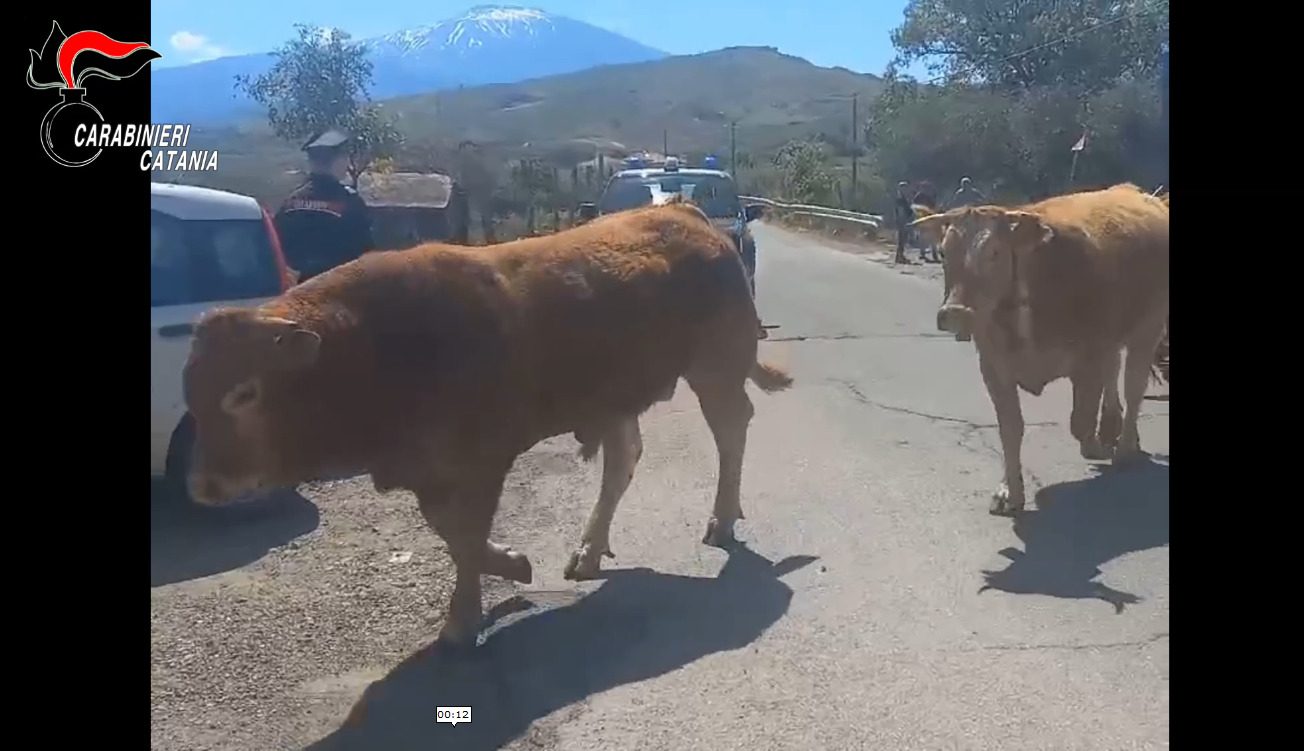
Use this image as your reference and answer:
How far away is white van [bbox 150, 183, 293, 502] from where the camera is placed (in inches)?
316

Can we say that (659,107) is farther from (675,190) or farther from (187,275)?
(187,275)

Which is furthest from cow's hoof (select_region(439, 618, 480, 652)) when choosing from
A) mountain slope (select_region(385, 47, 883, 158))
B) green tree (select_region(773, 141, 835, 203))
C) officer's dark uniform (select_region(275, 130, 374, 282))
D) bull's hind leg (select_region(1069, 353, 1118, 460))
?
mountain slope (select_region(385, 47, 883, 158))

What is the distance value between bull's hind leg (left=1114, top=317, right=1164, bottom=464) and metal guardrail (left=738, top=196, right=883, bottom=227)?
857 inches

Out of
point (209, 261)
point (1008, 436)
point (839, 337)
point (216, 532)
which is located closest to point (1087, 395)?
point (1008, 436)

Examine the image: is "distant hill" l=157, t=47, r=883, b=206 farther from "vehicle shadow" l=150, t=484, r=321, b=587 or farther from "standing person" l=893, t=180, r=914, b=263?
"vehicle shadow" l=150, t=484, r=321, b=587

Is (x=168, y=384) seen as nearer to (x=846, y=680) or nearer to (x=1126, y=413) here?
(x=846, y=680)

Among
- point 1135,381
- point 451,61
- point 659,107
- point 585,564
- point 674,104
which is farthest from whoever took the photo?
point 674,104

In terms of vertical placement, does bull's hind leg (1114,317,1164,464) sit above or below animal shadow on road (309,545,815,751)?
above

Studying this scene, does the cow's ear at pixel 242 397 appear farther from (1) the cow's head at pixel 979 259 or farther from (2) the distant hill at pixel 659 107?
(2) the distant hill at pixel 659 107

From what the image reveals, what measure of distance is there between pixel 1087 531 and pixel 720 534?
2011 mm

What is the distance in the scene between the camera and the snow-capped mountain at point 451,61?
749 inches

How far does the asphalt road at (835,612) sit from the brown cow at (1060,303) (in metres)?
0.42
